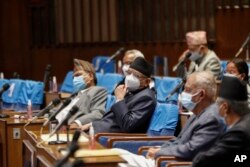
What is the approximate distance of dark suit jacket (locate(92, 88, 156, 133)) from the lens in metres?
6.56

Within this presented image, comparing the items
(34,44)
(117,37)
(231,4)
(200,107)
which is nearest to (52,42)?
(34,44)

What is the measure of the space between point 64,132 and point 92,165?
149 cm

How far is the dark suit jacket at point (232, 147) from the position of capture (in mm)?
4414

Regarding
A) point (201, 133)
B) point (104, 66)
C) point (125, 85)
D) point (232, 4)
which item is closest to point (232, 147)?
point (201, 133)

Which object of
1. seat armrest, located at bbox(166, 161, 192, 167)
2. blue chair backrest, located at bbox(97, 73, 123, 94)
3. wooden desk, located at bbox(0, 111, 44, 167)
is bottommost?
wooden desk, located at bbox(0, 111, 44, 167)

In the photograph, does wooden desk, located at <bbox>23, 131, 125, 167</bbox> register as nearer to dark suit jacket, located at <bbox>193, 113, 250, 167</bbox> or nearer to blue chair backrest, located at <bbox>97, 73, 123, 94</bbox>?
dark suit jacket, located at <bbox>193, 113, 250, 167</bbox>

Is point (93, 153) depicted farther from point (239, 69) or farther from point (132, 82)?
point (239, 69)

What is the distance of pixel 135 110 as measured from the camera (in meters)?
6.60

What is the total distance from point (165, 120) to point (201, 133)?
1.36 metres

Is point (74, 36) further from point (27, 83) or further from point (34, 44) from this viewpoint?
point (27, 83)

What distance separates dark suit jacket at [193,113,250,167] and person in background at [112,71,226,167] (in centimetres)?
48

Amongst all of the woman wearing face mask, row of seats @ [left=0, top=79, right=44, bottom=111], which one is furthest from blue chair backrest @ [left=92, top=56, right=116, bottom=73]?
the woman wearing face mask

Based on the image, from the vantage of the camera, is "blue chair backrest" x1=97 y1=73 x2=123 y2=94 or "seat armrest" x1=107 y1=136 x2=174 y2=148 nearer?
"seat armrest" x1=107 y1=136 x2=174 y2=148

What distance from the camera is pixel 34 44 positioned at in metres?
14.9
